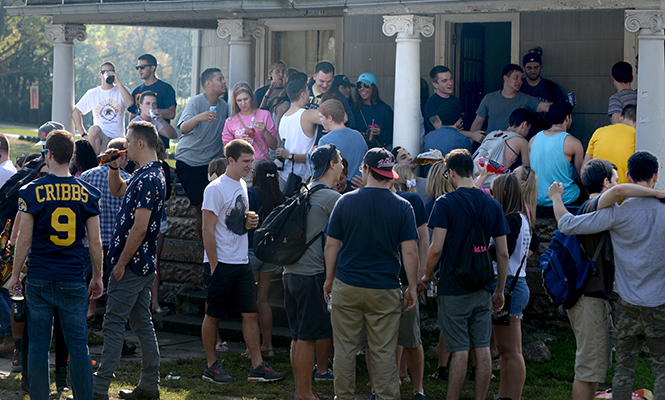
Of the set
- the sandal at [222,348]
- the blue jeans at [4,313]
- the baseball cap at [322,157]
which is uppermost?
the baseball cap at [322,157]

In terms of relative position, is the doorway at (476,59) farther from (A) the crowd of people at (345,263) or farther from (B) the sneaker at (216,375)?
(B) the sneaker at (216,375)

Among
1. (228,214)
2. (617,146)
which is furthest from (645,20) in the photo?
(228,214)

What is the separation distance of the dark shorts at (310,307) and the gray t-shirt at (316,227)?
2.2 inches

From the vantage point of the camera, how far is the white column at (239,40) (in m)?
10.8

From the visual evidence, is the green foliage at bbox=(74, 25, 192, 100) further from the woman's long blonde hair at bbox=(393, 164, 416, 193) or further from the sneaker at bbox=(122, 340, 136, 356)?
the woman's long blonde hair at bbox=(393, 164, 416, 193)

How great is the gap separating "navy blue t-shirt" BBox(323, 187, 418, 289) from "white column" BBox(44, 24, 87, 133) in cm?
827

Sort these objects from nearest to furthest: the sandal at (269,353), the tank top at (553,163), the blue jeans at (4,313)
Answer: the blue jeans at (4,313), the sandal at (269,353), the tank top at (553,163)

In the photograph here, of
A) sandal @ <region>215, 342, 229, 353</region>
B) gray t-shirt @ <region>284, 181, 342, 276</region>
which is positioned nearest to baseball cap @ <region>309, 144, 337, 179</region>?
gray t-shirt @ <region>284, 181, 342, 276</region>

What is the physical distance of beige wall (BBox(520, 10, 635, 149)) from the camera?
10.6 m

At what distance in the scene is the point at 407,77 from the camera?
29.3ft

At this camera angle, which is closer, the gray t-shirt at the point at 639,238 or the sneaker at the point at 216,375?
the gray t-shirt at the point at 639,238

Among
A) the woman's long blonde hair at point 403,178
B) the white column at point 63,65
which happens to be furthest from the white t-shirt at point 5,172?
the white column at point 63,65

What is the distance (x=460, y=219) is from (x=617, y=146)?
10.6 feet

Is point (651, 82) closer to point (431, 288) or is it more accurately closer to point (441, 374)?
point (431, 288)
